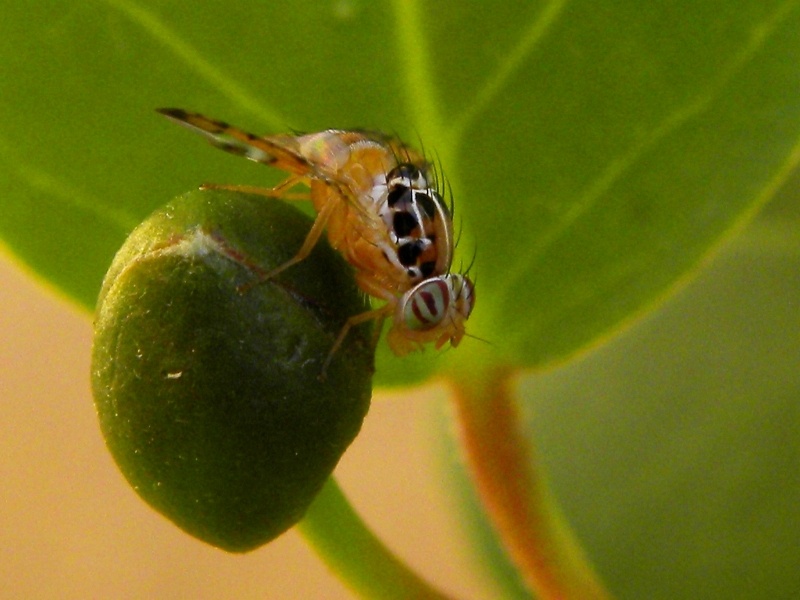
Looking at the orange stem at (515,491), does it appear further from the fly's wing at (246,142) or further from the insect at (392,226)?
the fly's wing at (246,142)

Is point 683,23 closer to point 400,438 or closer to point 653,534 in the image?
point 653,534

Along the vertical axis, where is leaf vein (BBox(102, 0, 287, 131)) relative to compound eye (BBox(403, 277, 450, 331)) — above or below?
above

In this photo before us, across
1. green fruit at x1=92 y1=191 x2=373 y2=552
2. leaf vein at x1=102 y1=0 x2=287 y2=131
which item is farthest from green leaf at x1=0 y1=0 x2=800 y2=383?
green fruit at x1=92 y1=191 x2=373 y2=552

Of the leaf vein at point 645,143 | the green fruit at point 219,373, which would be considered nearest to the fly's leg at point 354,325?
the green fruit at point 219,373

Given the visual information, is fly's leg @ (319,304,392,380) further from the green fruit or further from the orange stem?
the orange stem

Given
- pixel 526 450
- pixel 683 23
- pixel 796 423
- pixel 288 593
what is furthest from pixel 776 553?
pixel 288 593

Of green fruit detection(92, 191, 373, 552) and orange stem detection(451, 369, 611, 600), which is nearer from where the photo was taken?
green fruit detection(92, 191, 373, 552)

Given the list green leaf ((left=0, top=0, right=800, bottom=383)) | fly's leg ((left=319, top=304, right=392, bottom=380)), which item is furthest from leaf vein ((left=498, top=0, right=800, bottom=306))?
fly's leg ((left=319, top=304, right=392, bottom=380))

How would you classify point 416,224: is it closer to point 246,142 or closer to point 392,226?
point 392,226

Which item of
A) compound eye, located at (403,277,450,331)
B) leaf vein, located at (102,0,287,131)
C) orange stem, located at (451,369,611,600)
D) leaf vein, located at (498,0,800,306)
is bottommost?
orange stem, located at (451,369,611,600)
